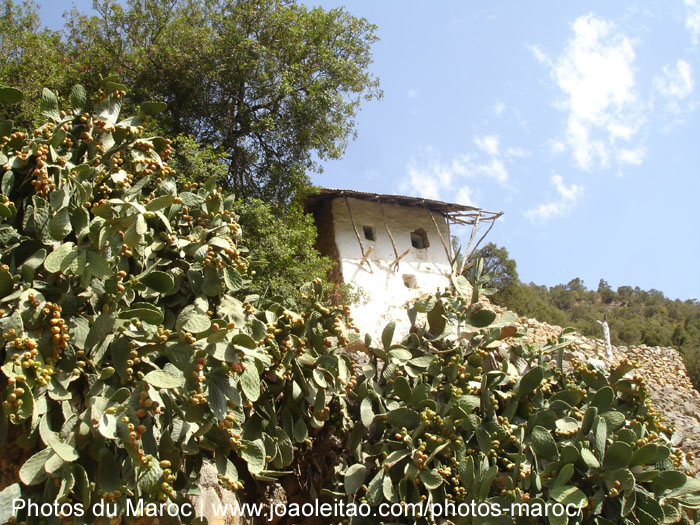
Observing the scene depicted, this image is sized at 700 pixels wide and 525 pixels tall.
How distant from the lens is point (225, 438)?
2.64 metres

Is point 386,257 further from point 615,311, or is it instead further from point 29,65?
point 615,311

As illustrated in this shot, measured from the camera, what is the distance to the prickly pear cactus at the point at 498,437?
9.95ft

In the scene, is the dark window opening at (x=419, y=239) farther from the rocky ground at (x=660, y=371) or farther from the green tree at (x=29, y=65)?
the green tree at (x=29, y=65)

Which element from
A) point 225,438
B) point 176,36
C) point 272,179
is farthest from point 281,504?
point 176,36

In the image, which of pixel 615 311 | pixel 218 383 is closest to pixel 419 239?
pixel 218 383

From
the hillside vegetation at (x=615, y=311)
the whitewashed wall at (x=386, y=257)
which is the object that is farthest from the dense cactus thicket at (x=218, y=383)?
the hillside vegetation at (x=615, y=311)

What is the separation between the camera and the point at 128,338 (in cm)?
252

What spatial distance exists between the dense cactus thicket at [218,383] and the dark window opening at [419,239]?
1010 centimetres

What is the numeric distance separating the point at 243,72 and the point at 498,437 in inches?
296

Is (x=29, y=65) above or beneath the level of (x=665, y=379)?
above

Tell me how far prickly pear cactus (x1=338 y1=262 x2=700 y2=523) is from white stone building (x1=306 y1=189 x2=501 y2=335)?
7.61 meters

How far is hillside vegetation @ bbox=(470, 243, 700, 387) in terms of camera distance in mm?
17281

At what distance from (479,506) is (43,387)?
2.17 metres

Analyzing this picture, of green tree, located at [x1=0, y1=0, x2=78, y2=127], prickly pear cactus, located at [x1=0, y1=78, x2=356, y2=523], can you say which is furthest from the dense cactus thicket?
green tree, located at [x1=0, y1=0, x2=78, y2=127]
